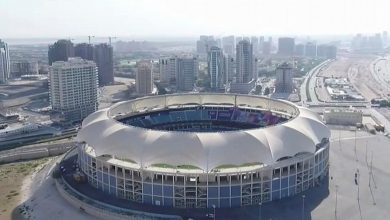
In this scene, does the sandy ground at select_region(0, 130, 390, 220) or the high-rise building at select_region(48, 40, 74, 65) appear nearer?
the sandy ground at select_region(0, 130, 390, 220)

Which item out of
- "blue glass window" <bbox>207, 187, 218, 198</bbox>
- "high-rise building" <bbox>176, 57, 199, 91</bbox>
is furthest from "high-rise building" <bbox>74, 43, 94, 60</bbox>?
"blue glass window" <bbox>207, 187, 218, 198</bbox>

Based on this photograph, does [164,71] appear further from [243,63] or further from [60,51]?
[60,51]

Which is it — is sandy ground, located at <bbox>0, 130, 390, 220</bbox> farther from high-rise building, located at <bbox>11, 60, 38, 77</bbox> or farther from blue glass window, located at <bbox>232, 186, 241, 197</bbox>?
high-rise building, located at <bbox>11, 60, 38, 77</bbox>

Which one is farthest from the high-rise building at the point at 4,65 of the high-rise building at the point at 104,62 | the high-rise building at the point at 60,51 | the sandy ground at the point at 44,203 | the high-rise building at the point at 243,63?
the sandy ground at the point at 44,203

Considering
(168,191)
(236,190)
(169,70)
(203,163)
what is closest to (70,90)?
(169,70)

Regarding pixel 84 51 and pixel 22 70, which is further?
pixel 22 70

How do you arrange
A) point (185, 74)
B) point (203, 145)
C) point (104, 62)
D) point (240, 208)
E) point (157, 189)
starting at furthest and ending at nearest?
point (104, 62) < point (185, 74) < point (157, 189) < point (240, 208) < point (203, 145)

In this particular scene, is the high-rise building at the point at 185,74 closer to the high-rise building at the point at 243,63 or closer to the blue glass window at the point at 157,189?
the high-rise building at the point at 243,63
